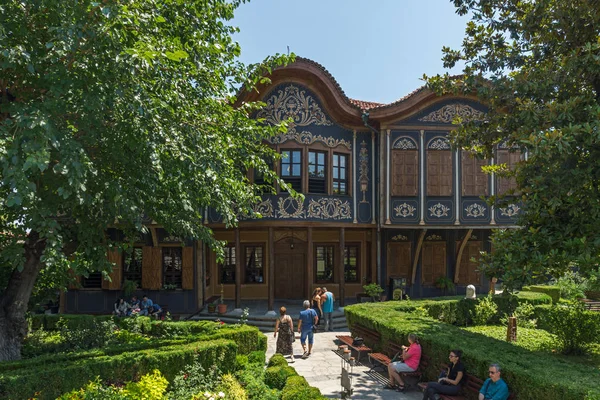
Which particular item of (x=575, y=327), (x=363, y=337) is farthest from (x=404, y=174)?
(x=575, y=327)

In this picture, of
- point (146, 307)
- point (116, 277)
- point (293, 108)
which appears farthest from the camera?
point (116, 277)

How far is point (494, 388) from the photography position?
21.7ft

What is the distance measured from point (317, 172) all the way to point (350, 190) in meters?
1.45

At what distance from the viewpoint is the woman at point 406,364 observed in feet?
27.5

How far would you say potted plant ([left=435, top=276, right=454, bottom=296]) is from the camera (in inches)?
701

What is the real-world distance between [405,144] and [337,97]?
10.2 feet

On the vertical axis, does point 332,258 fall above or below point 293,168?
below

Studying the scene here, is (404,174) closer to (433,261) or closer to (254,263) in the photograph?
(433,261)

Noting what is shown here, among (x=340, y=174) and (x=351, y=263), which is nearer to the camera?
(x=340, y=174)

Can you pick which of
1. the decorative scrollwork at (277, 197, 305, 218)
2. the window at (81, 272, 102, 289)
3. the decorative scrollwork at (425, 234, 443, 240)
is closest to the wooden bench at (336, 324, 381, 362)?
the decorative scrollwork at (277, 197, 305, 218)

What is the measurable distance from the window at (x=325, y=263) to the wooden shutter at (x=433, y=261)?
386 centimetres

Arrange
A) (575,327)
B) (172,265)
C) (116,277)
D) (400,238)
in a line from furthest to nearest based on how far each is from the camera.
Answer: (400,238), (172,265), (116,277), (575,327)

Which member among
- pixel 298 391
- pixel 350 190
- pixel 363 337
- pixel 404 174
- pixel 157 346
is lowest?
pixel 363 337

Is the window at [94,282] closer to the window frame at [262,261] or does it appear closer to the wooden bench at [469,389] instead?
the window frame at [262,261]
